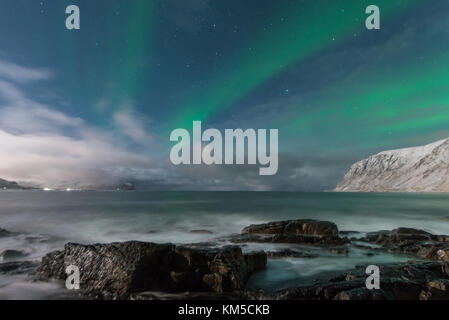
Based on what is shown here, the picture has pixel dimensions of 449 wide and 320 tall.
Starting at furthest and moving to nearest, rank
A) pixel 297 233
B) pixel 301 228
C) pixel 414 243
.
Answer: pixel 301 228, pixel 297 233, pixel 414 243

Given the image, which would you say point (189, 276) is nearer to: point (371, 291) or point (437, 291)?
point (371, 291)

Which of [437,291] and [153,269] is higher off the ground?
[153,269]

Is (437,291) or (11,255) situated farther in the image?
(11,255)

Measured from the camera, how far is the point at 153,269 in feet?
30.9

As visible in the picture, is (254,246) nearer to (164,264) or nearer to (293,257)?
(293,257)


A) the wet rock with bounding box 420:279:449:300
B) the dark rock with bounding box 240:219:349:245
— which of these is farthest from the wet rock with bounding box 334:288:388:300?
the dark rock with bounding box 240:219:349:245

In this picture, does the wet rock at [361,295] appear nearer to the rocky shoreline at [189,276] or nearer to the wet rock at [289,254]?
the rocky shoreline at [189,276]

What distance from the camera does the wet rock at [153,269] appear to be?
892 centimetres

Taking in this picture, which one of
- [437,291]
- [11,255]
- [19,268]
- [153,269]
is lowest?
[11,255]

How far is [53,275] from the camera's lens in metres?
10.6

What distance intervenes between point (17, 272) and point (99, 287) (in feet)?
17.4

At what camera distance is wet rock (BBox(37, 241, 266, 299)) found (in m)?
8.92

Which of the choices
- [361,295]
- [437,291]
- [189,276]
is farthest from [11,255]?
[437,291]
